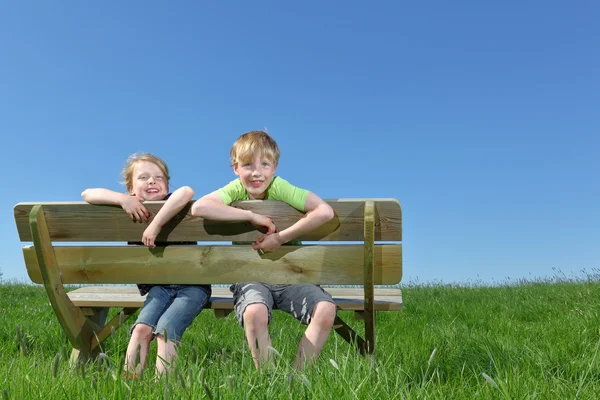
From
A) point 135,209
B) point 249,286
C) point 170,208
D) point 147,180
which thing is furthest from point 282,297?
point 147,180

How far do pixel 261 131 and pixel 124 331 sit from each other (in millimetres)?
2856

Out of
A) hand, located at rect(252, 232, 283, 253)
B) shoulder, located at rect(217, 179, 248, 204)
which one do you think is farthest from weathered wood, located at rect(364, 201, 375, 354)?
shoulder, located at rect(217, 179, 248, 204)

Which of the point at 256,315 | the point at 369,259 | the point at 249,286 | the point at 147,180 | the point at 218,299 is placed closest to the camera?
the point at 369,259

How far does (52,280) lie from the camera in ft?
12.3

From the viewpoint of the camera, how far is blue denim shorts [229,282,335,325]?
352cm

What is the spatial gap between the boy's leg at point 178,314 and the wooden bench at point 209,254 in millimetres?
177

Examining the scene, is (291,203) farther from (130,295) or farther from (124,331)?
(124,331)

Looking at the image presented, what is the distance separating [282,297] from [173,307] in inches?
29.1

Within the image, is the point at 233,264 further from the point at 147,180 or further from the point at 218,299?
the point at 147,180

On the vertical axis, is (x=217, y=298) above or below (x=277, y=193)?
below

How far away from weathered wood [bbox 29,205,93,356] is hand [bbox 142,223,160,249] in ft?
2.29

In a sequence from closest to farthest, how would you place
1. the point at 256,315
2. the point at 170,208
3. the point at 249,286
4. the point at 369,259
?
the point at 369,259
the point at 256,315
the point at 170,208
the point at 249,286

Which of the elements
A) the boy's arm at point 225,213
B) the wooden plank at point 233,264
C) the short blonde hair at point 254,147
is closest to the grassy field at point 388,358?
the wooden plank at point 233,264

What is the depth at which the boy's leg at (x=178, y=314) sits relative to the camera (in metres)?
3.60
